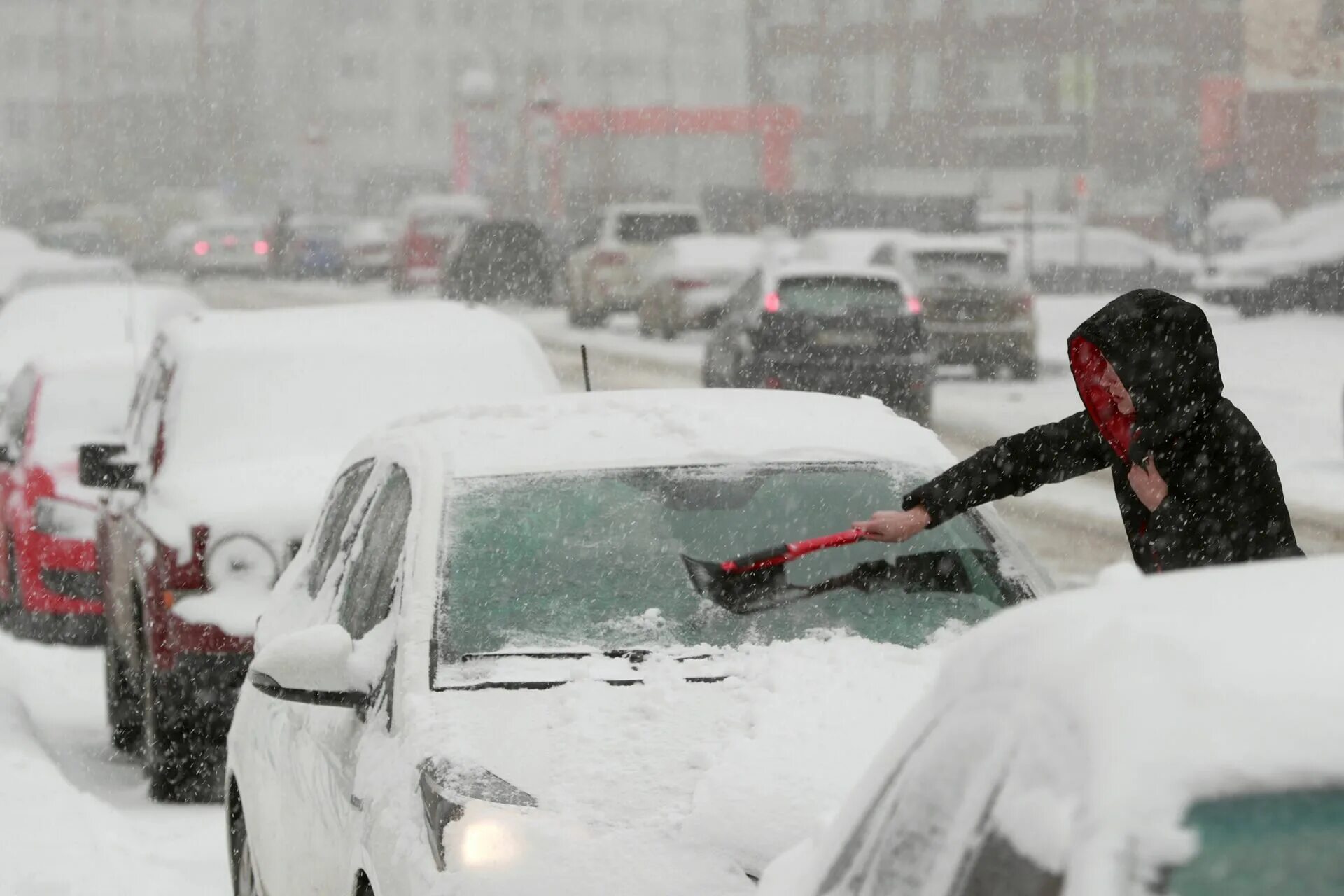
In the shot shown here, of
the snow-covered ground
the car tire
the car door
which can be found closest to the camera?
the car door

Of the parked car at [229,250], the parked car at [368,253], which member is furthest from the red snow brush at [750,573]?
the parked car at [229,250]

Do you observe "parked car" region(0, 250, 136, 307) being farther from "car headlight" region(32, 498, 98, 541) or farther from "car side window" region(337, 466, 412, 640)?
"car side window" region(337, 466, 412, 640)

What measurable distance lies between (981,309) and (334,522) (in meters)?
20.4

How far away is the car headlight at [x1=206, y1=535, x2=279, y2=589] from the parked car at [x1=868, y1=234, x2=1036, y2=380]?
18062 mm

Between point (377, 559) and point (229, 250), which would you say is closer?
point (377, 559)

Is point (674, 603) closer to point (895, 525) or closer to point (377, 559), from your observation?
point (895, 525)

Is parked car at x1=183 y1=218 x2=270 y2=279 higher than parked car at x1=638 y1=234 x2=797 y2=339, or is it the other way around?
parked car at x1=638 y1=234 x2=797 y2=339

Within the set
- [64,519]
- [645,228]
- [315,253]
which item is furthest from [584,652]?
[315,253]

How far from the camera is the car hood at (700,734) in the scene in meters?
3.45

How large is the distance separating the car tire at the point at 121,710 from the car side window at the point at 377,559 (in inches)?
143

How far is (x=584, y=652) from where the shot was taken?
4230 millimetres

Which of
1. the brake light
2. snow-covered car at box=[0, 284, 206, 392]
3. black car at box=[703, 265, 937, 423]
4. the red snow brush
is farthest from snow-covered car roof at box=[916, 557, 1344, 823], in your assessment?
black car at box=[703, 265, 937, 423]

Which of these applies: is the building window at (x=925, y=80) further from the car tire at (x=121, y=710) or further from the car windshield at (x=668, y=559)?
the car windshield at (x=668, y=559)

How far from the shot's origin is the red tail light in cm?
3672
